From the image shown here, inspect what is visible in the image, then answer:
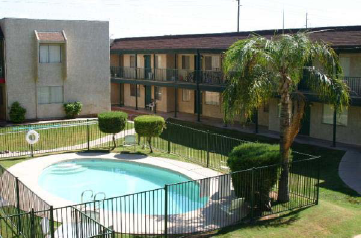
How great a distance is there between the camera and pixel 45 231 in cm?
1161

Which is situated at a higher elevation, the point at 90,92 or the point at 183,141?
the point at 90,92


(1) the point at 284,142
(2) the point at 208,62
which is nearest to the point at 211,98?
(2) the point at 208,62

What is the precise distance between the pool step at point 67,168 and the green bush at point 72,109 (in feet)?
41.8

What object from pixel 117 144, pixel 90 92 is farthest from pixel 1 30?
pixel 117 144

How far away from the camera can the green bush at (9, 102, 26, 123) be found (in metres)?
32.6

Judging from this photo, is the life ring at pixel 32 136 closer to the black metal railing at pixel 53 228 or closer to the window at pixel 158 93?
the black metal railing at pixel 53 228

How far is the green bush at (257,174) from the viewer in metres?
14.6

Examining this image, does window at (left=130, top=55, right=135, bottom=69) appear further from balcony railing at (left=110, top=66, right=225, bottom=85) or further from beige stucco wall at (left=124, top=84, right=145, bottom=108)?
beige stucco wall at (left=124, top=84, right=145, bottom=108)

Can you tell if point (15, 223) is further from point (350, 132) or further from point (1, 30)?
point (1, 30)

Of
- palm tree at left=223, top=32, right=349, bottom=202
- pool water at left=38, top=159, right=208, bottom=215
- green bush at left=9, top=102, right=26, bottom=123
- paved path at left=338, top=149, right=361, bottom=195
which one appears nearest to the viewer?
palm tree at left=223, top=32, right=349, bottom=202

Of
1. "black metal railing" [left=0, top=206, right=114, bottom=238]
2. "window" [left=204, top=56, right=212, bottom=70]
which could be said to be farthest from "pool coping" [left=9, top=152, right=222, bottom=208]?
"window" [left=204, top=56, right=212, bottom=70]

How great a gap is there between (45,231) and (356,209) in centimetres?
980

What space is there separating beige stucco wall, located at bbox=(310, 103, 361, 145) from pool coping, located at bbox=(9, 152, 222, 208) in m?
9.13

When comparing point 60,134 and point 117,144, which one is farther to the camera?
point 60,134
